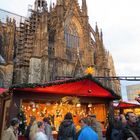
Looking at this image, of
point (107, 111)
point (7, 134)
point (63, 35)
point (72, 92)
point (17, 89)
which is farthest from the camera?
point (63, 35)

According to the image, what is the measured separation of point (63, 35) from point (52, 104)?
18265 mm

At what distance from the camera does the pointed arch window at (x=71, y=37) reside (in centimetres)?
3011

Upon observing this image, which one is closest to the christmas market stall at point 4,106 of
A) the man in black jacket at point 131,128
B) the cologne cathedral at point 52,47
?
the man in black jacket at point 131,128

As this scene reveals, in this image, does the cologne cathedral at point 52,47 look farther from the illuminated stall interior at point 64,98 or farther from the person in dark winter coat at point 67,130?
the person in dark winter coat at point 67,130

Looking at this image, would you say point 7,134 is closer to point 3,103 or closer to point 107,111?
point 3,103

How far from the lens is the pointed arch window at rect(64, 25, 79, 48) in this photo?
30109 millimetres

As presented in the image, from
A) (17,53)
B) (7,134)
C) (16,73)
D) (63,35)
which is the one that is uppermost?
(63,35)

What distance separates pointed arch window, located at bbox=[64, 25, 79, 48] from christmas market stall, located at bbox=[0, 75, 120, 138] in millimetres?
18441

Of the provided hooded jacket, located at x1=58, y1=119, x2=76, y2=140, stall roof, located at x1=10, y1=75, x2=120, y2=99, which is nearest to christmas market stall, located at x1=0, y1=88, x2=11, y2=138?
stall roof, located at x1=10, y1=75, x2=120, y2=99

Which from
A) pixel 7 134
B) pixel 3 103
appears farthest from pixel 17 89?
pixel 7 134

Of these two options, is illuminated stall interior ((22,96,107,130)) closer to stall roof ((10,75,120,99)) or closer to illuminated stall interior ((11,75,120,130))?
illuminated stall interior ((11,75,120,130))

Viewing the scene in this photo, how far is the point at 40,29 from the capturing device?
27391 millimetres

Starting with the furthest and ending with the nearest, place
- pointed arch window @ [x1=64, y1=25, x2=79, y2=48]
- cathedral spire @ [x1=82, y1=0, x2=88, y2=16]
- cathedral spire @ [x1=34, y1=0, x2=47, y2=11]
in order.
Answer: cathedral spire @ [x1=34, y1=0, x2=47, y2=11] → cathedral spire @ [x1=82, y1=0, x2=88, y2=16] → pointed arch window @ [x1=64, y1=25, x2=79, y2=48]

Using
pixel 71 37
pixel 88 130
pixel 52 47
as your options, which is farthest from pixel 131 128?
pixel 71 37
